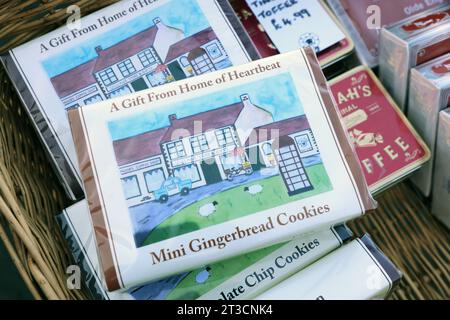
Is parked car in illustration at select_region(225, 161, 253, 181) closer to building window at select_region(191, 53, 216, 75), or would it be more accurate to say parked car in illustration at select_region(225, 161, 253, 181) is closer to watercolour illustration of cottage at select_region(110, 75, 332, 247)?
watercolour illustration of cottage at select_region(110, 75, 332, 247)

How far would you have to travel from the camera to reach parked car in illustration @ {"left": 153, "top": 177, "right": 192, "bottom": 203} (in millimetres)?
705

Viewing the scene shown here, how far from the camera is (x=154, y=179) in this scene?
2.33ft

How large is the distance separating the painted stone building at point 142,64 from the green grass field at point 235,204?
0.78 ft

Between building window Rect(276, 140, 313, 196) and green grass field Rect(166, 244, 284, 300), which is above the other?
building window Rect(276, 140, 313, 196)

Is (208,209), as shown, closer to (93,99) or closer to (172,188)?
(172,188)

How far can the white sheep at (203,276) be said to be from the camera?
2.44 feet

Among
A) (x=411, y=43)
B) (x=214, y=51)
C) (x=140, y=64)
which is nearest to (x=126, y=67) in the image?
(x=140, y=64)

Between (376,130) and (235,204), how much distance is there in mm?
335

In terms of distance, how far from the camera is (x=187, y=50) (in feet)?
2.83

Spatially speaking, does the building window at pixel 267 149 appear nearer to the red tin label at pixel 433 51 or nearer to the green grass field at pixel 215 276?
the green grass field at pixel 215 276

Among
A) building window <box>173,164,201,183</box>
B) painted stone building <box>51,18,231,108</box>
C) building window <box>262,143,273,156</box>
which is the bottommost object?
building window <box>262,143,273,156</box>

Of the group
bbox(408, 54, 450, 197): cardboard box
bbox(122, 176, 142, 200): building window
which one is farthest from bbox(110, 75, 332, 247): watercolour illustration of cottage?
bbox(408, 54, 450, 197): cardboard box

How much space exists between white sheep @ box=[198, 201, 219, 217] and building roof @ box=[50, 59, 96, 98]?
295 mm
